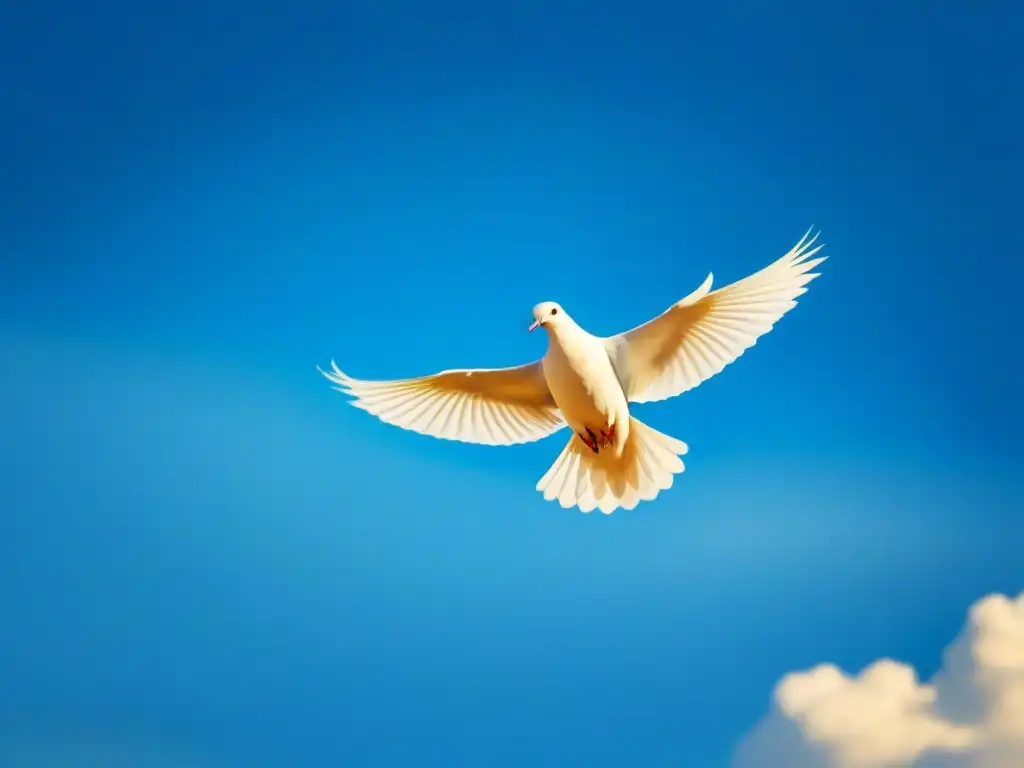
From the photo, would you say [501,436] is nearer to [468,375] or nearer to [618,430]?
[468,375]

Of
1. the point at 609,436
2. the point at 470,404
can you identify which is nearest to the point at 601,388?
the point at 609,436

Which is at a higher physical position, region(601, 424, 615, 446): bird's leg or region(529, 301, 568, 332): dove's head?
region(529, 301, 568, 332): dove's head

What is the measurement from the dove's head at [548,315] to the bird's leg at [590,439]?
0.42m

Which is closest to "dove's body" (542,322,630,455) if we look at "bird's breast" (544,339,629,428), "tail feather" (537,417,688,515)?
"bird's breast" (544,339,629,428)

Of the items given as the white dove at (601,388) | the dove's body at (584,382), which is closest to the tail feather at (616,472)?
the white dove at (601,388)

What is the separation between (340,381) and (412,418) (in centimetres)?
32

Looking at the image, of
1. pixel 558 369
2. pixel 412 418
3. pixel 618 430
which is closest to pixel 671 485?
pixel 618 430

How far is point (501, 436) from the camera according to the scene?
4371 mm

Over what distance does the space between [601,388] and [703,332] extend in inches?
18.0

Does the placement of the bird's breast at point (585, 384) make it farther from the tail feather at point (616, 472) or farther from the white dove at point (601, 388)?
the tail feather at point (616, 472)

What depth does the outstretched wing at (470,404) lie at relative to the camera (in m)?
4.23

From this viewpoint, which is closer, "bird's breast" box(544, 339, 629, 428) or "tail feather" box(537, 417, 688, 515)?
"bird's breast" box(544, 339, 629, 428)

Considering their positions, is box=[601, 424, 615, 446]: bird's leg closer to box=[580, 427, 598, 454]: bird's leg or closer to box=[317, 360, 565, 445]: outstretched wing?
box=[580, 427, 598, 454]: bird's leg

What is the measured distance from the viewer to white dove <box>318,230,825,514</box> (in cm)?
385
